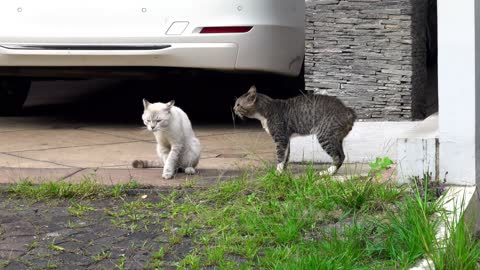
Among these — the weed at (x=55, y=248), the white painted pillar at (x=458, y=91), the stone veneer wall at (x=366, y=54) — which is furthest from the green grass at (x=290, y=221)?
the stone veneer wall at (x=366, y=54)

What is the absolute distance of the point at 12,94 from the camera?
8680 mm

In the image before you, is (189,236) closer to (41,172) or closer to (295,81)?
(41,172)

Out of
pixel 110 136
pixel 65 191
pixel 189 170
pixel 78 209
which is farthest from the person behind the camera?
pixel 110 136

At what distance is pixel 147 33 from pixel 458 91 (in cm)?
284

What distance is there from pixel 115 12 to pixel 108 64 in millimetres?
404

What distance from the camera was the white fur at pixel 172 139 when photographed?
5855 millimetres

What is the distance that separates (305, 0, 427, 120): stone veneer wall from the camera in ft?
21.8

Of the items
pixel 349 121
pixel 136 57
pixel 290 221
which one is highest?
pixel 136 57

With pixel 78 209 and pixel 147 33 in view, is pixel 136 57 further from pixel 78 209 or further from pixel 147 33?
pixel 78 209

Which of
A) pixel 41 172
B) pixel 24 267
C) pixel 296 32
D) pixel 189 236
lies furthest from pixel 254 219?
pixel 296 32

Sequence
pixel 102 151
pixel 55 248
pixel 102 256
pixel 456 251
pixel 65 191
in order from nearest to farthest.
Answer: pixel 456 251, pixel 102 256, pixel 55 248, pixel 65 191, pixel 102 151

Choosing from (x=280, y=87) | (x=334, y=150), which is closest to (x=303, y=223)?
(x=334, y=150)

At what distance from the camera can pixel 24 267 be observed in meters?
4.27

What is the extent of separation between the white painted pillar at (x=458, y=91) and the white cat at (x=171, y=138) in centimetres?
156
